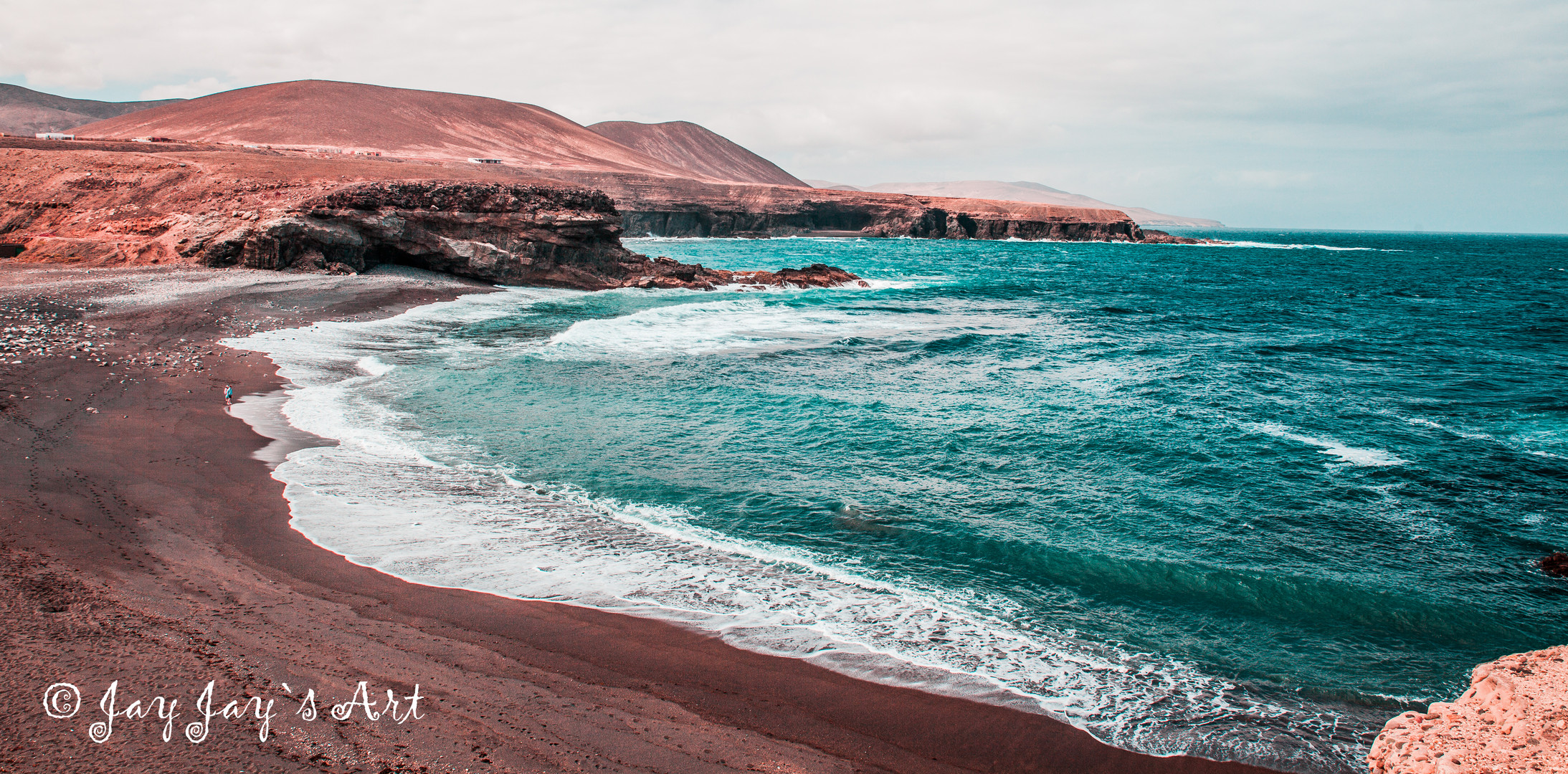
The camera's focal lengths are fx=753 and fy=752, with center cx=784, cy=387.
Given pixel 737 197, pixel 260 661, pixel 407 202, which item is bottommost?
pixel 260 661

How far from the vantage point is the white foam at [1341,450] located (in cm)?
1164

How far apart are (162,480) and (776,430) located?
8159 millimetres

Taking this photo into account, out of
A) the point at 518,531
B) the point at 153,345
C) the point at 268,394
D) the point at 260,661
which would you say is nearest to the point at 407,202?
the point at 153,345

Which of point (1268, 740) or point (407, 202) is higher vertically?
point (407, 202)

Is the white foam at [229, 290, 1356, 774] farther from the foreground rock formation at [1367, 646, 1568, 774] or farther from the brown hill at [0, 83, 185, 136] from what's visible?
the brown hill at [0, 83, 185, 136]

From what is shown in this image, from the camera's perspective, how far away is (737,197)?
10344 cm

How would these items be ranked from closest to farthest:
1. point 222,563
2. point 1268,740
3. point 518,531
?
point 1268,740
point 222,563
point 518,531

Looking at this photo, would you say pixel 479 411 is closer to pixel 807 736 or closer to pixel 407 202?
pixel 807 736

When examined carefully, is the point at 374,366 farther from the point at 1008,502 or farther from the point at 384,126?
the point at 384,126

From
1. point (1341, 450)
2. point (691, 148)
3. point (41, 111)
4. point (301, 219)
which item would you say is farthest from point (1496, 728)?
point (691, 148)

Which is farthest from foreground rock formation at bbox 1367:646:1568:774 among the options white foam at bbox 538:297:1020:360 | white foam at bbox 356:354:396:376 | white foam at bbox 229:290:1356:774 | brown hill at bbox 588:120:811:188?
brown hill at bbox 588:120:811:188

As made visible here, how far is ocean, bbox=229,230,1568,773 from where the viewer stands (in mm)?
6109

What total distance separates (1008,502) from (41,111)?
184 m

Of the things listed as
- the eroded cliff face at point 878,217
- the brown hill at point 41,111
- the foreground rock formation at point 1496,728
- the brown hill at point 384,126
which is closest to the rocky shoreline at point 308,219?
the foreground rock formation at point 1496,728
